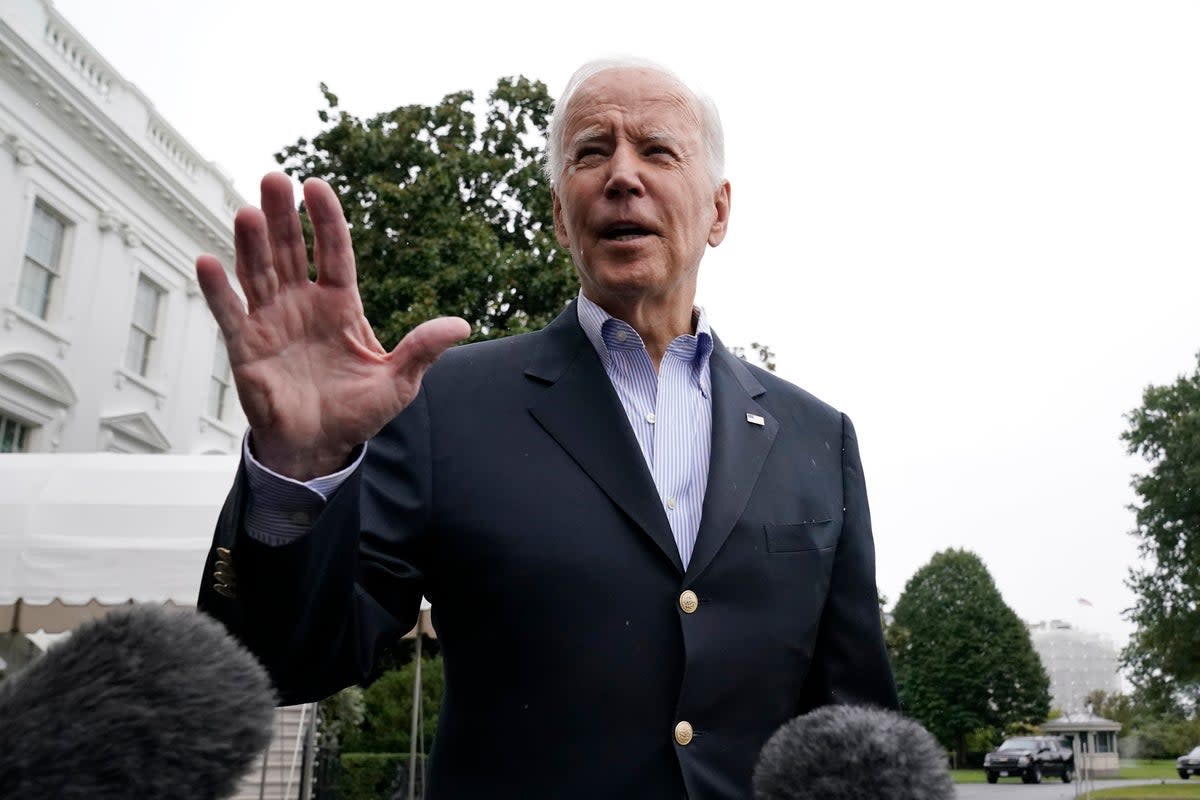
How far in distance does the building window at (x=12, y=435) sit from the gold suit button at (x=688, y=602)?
56.6 feet

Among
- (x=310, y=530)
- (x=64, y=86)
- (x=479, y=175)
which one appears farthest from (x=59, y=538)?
(x=479, y=175)

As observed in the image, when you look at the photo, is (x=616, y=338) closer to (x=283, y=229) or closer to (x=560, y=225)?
(x=560, y=225)

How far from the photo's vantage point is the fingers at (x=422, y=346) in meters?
1.23

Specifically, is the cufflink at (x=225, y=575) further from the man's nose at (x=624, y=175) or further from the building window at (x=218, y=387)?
the building window at (x=218, y=387)

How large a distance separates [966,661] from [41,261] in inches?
2338

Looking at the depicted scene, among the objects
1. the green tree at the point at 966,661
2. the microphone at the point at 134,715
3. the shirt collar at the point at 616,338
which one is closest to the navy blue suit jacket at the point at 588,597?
the shirt collar at the point at 616,338

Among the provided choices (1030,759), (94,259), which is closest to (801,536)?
(94,259)

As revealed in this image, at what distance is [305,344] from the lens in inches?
48.0

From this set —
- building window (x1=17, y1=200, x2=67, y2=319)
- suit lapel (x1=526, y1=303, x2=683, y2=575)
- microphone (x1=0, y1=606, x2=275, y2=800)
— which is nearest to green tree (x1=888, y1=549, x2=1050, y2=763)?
building window (x1=17, y1=200, x2=67, y2=319)

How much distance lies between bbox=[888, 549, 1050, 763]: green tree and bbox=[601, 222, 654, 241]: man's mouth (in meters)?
67.4

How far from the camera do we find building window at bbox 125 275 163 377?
20094 mm

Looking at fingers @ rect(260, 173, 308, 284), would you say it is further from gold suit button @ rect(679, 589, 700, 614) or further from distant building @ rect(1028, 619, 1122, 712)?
distant building @ rect(1028, 619, 1122, 712)

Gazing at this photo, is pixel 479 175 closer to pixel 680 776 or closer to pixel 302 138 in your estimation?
pixel 302 138

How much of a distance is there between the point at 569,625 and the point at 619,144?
0.90 metres
